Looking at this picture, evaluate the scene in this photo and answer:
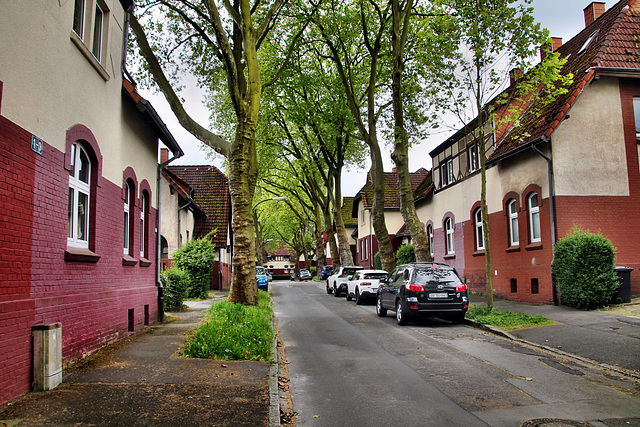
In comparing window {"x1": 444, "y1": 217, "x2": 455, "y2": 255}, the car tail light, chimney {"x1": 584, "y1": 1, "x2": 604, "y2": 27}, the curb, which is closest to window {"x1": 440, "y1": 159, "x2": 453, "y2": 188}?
window {"x1": 444, "y1": 217, "x2": 455, "y2": 255}

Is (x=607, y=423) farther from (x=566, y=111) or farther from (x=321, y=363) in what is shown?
(x=566, y=111)

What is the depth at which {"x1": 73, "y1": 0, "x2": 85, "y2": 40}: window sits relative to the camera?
8570mm

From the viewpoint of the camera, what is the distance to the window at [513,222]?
63.0 ft

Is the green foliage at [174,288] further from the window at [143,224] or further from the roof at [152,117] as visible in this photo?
the roof at [152,117]

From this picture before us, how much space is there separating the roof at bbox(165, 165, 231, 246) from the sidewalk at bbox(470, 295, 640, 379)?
76.1ft

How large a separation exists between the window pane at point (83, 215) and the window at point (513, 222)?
15.2m

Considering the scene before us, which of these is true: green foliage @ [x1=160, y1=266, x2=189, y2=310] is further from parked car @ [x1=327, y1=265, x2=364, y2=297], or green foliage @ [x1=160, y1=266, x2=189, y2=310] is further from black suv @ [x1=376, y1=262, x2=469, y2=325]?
parked car @ [x1=327, y1=265, x2=364, y2=297]

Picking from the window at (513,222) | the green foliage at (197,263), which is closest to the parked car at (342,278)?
the green foliage at (197,263)

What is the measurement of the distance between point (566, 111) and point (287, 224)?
166 feet

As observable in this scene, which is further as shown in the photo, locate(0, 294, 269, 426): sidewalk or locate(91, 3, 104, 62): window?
locate(91, 3, 104, 62): window

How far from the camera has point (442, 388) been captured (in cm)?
707

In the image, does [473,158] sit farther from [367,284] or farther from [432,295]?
[432,295]

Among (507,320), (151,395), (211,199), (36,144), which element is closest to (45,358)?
(151,395)

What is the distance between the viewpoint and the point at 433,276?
46.2ft
